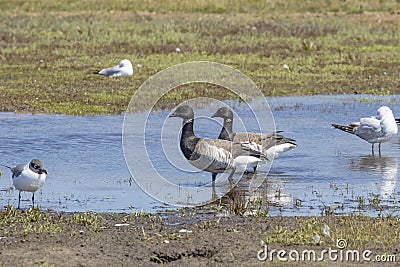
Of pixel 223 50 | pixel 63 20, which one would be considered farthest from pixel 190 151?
pixel 63 20

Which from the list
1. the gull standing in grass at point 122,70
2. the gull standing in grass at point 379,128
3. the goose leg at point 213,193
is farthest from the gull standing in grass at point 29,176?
the gull standing in grass at point 122,70

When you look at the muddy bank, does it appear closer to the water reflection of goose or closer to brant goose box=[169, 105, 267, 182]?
brant goose box=[169, 105, 267, 182]

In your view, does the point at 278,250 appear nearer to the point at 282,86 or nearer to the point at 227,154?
the point at 227,154

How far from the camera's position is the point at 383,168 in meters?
10.9

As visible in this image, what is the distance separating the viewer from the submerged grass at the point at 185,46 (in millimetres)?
17547

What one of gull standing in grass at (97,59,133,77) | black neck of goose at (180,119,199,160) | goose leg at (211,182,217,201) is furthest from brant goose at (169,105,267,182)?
gull standing in grass at (97,59,133,77)

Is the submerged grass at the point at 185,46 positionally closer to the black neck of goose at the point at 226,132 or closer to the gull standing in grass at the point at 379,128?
the black neck of goose at the point at 226,132

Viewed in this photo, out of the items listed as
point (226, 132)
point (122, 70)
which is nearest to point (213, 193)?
point (226, 132)

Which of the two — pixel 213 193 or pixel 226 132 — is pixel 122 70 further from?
pixel 213 193

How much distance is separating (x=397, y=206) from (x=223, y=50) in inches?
608

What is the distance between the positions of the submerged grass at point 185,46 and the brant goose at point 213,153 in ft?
17.8

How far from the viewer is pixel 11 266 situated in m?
6.26

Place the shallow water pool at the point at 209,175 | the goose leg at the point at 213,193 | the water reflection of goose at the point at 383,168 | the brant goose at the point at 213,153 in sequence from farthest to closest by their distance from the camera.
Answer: the brant goose at the point at 213,153, the water reflection of goose at the point at 383,168, the goose leg at the point at 213,193, the shallow water pool at the point at 209,175

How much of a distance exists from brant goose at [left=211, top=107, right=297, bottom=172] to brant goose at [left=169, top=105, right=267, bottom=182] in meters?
0.42
